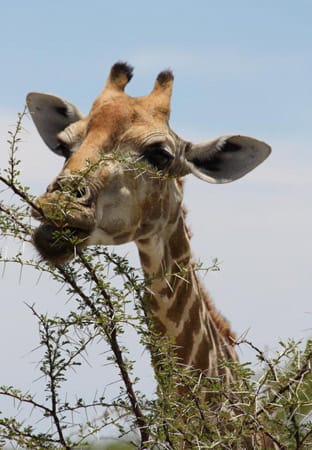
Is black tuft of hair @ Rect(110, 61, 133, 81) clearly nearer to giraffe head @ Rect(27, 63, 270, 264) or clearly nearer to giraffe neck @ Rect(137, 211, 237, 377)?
giraffe head @ Rect(27, 63, 270, 264)

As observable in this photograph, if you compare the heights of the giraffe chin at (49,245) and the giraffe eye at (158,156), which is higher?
the giraffe eye at (158,156)

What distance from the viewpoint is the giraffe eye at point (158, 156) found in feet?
22.4

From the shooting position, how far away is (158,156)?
22.7 ft

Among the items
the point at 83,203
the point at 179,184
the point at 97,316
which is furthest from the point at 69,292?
the point at 179,184

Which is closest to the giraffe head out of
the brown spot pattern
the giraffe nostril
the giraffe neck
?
the giraffe nostril

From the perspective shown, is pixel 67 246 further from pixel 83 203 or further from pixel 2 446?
pixel 2 446

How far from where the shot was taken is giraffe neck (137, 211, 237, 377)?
21.4 feet

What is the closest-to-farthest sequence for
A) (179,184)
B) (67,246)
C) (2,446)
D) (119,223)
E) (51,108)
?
(2,446) → (67,246) → (119,223) → (179,184) → (51,108)

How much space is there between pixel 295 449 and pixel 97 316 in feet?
3.36

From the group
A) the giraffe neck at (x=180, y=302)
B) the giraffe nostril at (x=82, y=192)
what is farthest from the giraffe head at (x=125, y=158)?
the giraffe neck at (x=180, y=302)

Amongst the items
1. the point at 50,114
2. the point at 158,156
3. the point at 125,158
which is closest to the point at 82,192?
the point at 125,158

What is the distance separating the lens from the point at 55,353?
169 inches

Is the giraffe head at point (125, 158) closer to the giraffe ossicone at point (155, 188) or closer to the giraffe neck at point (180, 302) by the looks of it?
the giraffe ossicone at point (155, 188)

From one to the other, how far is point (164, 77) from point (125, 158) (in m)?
1.79
